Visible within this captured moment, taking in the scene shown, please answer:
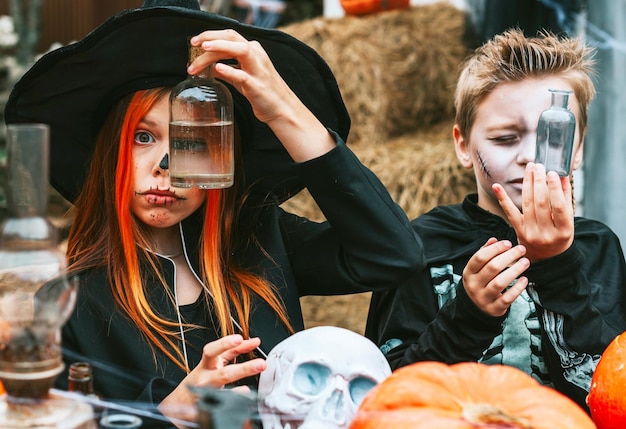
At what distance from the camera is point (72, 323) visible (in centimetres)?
181

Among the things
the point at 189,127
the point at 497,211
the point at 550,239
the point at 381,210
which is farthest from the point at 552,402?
the point at 497,211

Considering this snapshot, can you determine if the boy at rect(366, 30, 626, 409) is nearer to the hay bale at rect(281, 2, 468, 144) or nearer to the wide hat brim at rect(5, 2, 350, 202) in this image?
the wide hat brim at rect(5, 2, 350, 202)

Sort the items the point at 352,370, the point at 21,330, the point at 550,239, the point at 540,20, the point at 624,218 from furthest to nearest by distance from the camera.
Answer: the point at 540,20, the point at 624,218, the point at 550,239, the point at 352,370, the point at 21,330

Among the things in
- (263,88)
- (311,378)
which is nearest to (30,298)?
(311,378)

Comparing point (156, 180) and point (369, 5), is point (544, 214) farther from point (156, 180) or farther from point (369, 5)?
point (369, 5)

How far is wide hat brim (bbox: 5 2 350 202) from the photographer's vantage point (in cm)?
181

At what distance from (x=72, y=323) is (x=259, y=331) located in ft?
1.32

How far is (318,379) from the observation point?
4.91 feet

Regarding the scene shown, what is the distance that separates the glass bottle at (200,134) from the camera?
181 cm

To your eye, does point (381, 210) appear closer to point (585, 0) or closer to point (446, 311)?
point (446, 311)

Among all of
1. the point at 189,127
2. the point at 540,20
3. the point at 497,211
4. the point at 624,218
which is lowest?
the point at 624,218

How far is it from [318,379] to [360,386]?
8cm

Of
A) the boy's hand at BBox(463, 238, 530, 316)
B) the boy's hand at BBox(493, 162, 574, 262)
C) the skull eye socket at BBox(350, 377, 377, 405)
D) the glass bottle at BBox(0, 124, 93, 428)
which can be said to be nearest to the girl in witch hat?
the boy's hand at BBox(463, 238, 530, 316)

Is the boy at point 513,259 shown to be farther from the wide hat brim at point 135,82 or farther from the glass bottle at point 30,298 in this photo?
the glass bottle at point 30,298
